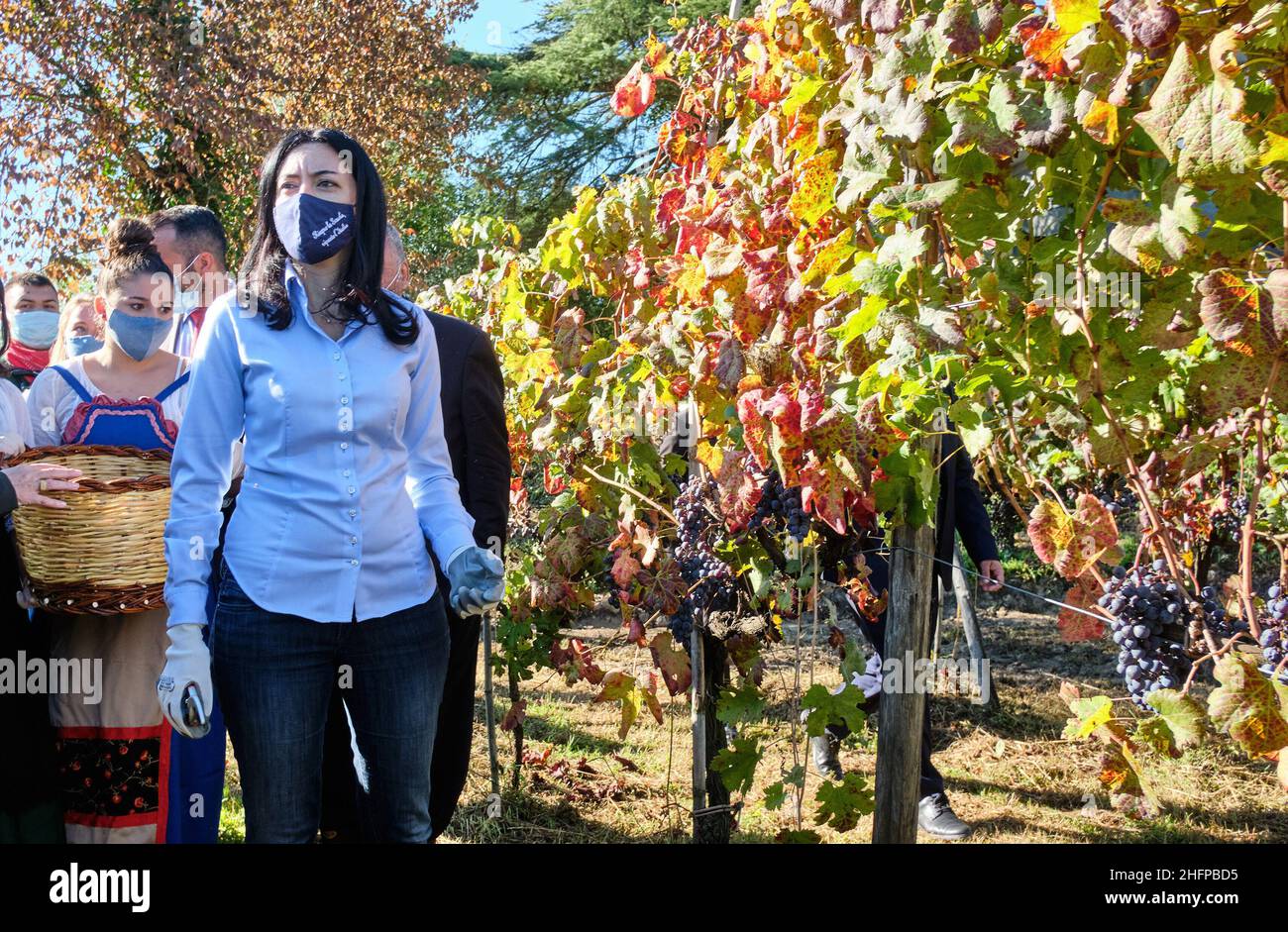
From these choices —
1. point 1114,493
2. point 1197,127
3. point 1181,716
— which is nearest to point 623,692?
point 1181,716

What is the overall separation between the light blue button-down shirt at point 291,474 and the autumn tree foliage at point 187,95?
30.1ft

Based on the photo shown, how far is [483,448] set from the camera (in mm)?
2867

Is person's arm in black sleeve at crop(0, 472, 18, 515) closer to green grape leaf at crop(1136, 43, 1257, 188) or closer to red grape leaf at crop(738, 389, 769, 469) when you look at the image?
red grape leaf at crop(738, 389, 769, 469)

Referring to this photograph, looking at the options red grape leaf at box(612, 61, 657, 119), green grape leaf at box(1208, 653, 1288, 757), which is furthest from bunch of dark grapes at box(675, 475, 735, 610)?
green grape leaf at box(1208, 653, 1288, 757)

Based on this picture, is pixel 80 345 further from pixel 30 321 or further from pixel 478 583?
pixel 478 583

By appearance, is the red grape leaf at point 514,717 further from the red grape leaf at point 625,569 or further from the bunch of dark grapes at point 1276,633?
the bunch of dark grapes at point 1276,633

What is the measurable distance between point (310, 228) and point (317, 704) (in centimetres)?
83

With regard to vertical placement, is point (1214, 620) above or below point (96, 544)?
below

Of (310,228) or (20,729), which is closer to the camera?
(310,228)

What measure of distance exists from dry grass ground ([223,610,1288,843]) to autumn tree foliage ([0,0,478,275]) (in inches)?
296

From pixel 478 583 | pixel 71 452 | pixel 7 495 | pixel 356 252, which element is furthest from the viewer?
pixel 71 452

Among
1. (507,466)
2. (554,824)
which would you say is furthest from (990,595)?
(507,466)

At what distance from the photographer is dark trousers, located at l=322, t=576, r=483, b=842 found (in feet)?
9.46

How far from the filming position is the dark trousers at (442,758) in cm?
288
